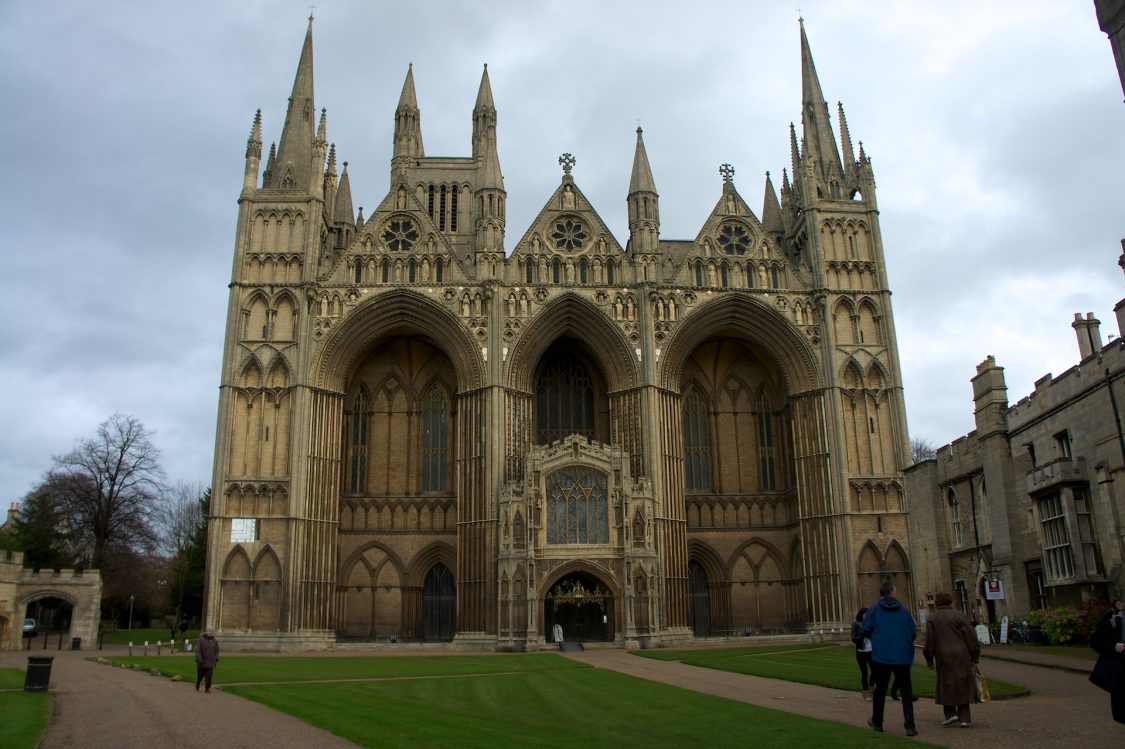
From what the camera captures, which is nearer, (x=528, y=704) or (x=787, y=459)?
(x=528, y=704)

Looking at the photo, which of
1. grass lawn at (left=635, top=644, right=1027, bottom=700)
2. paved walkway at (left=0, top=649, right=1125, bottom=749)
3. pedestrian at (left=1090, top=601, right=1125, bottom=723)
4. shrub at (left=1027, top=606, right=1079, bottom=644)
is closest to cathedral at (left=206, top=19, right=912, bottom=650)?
grass lawn at (left=635, top=644, right=1027, bottom=700)

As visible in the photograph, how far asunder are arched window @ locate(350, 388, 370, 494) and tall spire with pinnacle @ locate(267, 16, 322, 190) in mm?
10216

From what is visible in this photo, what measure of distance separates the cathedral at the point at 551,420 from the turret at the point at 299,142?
0.13 meters

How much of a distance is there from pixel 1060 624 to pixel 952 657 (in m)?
17.1

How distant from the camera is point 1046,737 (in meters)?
9.72

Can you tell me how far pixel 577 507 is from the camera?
117ft

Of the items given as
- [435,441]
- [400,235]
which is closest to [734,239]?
[400,235]

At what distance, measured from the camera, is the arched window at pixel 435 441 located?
4147 centimetres

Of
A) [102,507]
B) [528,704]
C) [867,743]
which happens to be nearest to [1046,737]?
[867,743]

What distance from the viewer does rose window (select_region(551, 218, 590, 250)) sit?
4047 centimetres

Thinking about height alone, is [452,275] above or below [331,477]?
above

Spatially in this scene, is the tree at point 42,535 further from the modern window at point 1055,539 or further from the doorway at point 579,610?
the modern window at point 1055,539

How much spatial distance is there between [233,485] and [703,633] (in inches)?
838

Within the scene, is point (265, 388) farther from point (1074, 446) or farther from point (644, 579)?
point (1074, 446)
